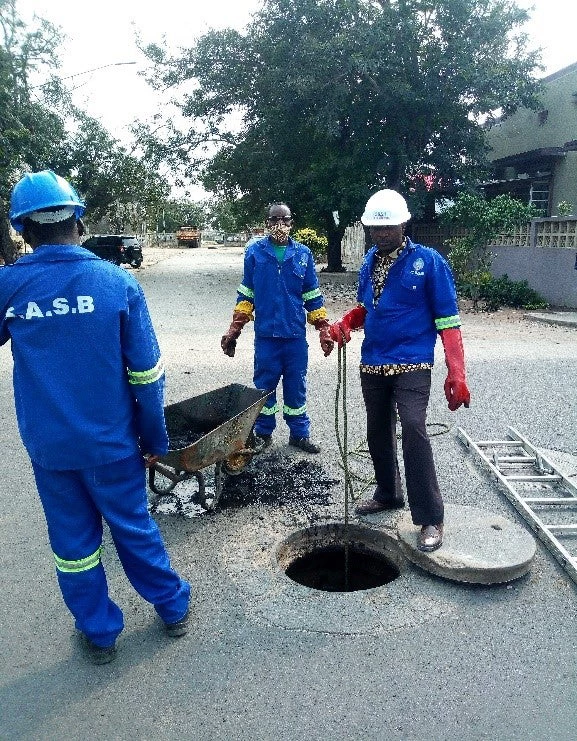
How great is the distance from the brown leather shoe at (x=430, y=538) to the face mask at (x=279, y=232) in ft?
8.48

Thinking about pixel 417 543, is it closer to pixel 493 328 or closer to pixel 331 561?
pixel 331 561

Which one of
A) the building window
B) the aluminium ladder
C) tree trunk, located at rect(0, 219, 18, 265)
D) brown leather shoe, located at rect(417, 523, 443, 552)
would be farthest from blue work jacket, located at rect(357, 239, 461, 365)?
tree trunk, located at rect(0, 219, 18, 265)

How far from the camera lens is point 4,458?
548 centimetres

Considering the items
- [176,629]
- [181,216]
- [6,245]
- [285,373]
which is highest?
[181,216]

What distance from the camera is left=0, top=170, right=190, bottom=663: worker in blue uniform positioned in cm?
250

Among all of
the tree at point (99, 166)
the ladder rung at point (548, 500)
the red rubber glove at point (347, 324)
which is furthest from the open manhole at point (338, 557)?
the tree at point (99, 166)

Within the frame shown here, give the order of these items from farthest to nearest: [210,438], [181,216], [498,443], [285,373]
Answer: [181,216]
[498,443]
[285,373]
[210,438]

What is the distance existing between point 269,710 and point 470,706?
821mm

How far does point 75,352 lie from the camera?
2.53m

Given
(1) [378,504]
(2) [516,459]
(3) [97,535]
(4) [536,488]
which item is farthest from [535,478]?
(3) [97,535]

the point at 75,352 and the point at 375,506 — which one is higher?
the point at 75,352

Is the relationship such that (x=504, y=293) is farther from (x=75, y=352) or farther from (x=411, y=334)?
(x=75, y=352)

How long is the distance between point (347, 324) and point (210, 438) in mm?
1174

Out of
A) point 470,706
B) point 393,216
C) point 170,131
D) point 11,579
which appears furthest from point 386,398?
point 170,131
